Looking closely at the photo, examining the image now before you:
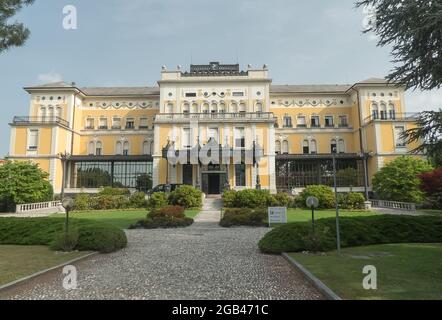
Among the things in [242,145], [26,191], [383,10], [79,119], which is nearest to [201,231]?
[383,10]

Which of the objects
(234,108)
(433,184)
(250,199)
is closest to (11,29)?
(250,199)

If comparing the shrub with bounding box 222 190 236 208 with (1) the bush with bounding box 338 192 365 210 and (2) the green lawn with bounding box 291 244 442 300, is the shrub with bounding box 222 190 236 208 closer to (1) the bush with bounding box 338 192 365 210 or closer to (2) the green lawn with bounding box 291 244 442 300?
(1) the bush with bounding box 338 192 365 210

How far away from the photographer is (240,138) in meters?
39.8

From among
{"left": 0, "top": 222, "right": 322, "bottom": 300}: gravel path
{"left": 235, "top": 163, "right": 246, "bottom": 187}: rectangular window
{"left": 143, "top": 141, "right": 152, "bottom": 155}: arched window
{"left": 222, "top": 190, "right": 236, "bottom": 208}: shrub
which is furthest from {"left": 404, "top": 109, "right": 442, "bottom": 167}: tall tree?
{"left": 143, "top": 141, "right": 152, "bottom": 155}: arched window

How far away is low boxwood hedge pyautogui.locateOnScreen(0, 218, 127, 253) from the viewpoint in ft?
32.1

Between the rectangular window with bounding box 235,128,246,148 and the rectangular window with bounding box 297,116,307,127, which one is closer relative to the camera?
the rectangular window with bounding box 235,128,246,148

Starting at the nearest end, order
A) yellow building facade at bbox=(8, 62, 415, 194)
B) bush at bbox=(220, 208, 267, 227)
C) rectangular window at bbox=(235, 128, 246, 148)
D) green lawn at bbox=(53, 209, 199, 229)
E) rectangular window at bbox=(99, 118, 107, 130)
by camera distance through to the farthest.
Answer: bush at bbox=(220, 208, 267, 227), green lawn at bbox=(53, 209, 199, 229), yellow building facade at bbox=(8, 62, 415, 194), rectangular window at bbox=(235, 128, 246, 148), rectangular window at bbox=(99, 118, 107, 130)

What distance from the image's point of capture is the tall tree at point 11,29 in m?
10.1

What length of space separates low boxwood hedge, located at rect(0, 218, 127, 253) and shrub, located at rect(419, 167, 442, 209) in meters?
24.0

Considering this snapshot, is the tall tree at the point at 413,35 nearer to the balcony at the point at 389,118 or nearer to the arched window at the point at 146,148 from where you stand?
the balcony at the point at 389,118

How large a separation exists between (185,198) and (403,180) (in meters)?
18.2

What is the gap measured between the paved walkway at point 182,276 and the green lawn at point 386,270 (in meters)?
0.55
